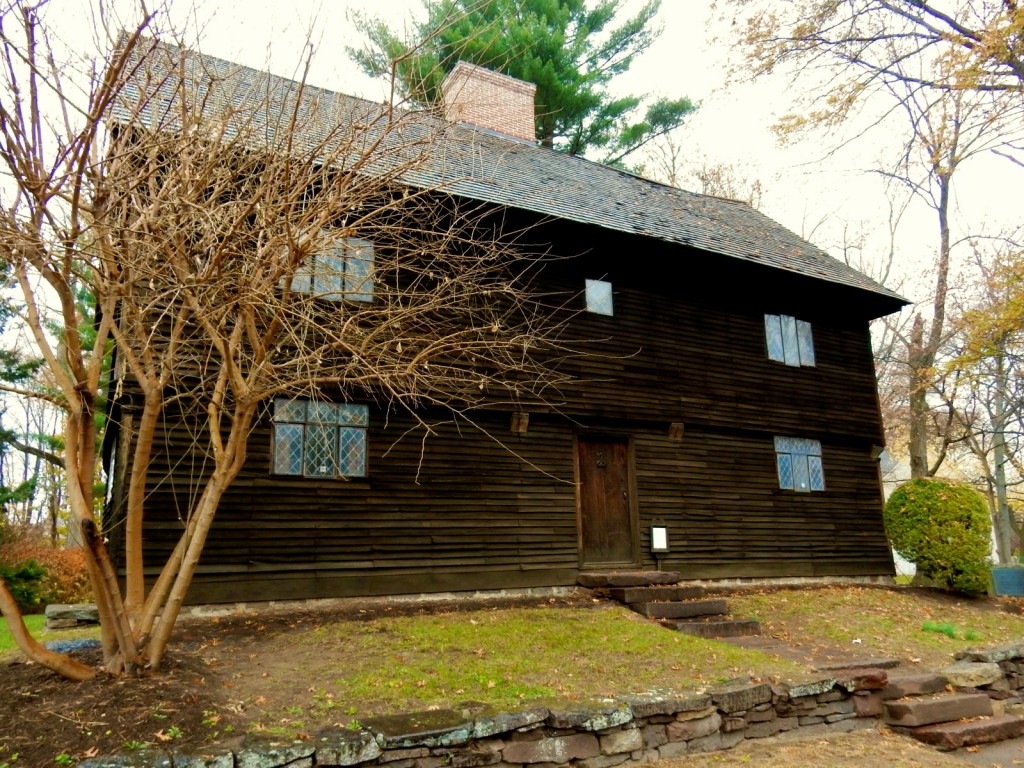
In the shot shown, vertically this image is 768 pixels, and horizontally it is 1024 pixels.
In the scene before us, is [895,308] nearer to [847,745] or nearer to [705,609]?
[705,609]

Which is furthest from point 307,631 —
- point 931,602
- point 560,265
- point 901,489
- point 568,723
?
point 901,489

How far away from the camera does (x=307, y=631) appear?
7461 millimetres

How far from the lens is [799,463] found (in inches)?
533

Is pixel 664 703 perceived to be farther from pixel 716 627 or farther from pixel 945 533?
pixel 945 533

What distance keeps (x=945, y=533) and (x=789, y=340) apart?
169 inches

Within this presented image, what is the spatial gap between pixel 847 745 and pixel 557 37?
64.4ft

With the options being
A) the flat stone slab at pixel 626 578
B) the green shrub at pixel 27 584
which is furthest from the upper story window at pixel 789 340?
the green shrub at pixel 27 584

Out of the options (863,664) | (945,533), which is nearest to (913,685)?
A: (863,664)

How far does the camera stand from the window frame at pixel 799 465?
1328 cm

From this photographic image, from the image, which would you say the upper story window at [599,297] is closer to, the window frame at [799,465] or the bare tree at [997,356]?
the window frame at [799,465]

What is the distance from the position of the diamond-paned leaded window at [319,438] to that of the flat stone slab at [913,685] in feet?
21.0

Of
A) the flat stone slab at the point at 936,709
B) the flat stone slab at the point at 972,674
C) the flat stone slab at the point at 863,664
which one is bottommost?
the flat stone slab at the point at 936,709

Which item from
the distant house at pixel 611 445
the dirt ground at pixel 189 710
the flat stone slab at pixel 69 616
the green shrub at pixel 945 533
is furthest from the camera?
the green shrub at pixel 945 533

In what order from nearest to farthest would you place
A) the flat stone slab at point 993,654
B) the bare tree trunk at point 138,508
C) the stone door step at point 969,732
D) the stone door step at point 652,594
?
the bare tree trunk at point 138,508 < the stone door step at point 969,732 < the flat stone slab at point 993,654 < the stone door step at point 652,594
